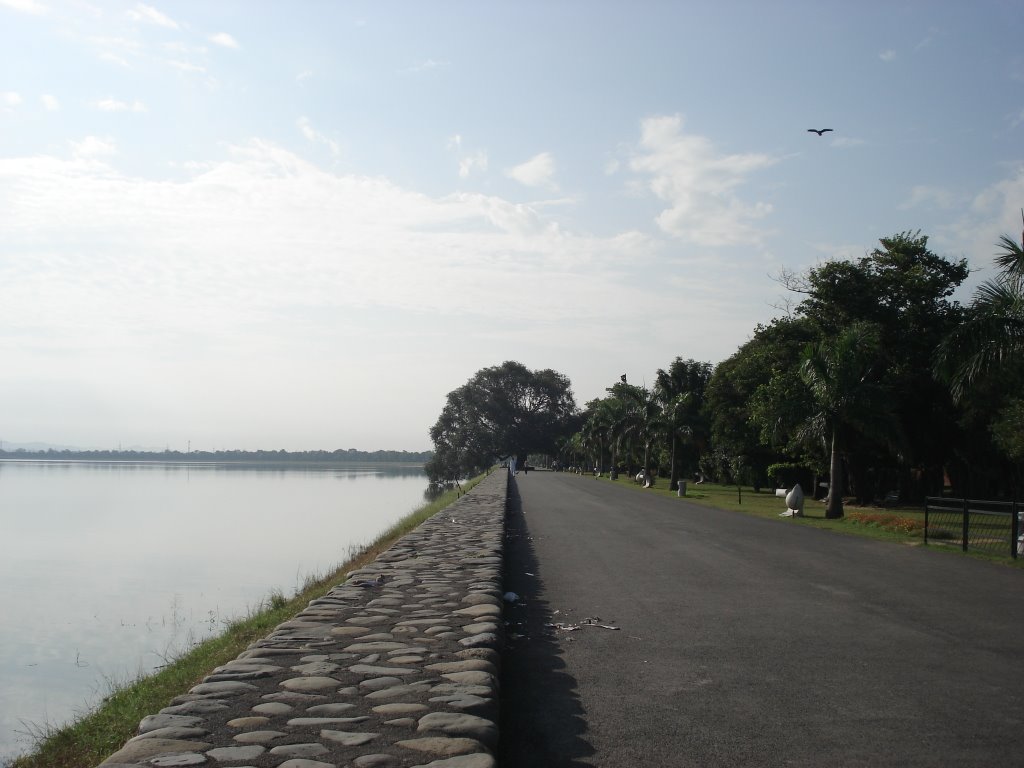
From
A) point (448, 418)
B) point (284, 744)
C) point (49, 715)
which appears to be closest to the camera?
point (284, 744)

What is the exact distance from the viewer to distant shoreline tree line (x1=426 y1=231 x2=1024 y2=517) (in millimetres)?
17348

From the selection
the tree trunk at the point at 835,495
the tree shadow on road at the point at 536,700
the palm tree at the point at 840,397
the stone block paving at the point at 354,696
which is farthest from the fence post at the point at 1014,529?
the stone block paving at the point at 354,696

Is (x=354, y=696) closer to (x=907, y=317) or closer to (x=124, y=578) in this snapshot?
(x=124, y=578)

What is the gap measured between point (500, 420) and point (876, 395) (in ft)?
263

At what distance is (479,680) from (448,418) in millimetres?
100564

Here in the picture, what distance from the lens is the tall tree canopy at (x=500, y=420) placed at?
333ft

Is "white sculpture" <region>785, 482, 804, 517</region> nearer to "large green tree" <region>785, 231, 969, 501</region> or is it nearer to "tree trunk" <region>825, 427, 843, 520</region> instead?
"tree trunk" <region>825, 427, 843, 520</region>

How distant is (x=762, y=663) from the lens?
7512 mm

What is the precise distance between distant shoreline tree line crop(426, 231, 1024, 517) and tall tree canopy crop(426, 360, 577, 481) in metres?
42.0

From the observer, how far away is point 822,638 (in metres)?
8.62

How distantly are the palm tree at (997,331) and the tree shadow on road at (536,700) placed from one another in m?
10.4

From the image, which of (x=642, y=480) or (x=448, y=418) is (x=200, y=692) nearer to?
(x=642, y=480)

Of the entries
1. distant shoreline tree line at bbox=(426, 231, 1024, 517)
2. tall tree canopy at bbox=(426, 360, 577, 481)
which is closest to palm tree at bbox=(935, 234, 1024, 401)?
distant shoreline tree line at bbox=(426, 231, 1024, 517)

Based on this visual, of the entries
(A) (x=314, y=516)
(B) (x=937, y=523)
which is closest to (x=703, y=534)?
(B) (x=937, y=523)
